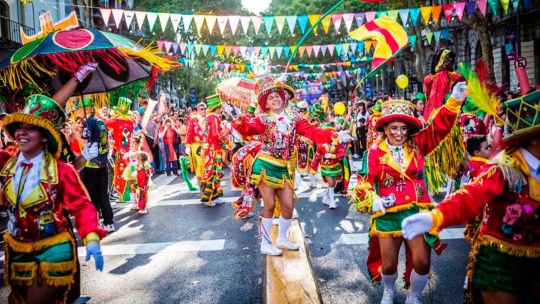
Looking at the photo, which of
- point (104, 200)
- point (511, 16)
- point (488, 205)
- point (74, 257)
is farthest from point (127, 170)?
point (511, 16)

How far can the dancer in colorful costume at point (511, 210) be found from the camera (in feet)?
8.71

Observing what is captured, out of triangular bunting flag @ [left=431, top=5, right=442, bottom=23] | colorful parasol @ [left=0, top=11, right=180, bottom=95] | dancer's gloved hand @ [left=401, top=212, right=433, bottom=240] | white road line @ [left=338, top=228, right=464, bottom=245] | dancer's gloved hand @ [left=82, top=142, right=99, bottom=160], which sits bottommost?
white road line @ [left=338, top=228, right=464, bottom=245]

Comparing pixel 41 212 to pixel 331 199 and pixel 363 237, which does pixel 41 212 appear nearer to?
pixel 363 237

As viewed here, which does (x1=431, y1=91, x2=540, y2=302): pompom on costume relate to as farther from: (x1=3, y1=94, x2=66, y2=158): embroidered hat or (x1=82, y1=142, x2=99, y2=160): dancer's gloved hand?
(x1=82, y1=142, x2=99, y2=160): dancer's gloved hand

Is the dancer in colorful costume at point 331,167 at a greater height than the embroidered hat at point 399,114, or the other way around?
the embroidered hat at point 399,114

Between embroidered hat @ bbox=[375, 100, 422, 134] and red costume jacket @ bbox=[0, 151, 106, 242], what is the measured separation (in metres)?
2.45

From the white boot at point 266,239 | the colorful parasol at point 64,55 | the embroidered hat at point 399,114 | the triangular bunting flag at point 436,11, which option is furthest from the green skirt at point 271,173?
the triangular bunting flag at point 436,11

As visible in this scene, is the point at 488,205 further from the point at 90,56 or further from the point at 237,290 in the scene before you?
the point at 90,56

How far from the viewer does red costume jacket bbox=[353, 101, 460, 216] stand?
387 centimetres

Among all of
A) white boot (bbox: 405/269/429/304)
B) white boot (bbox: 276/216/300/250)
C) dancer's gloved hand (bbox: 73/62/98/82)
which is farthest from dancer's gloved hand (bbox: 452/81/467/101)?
dancer's gloved hand (bbox: 73/62/98/82)

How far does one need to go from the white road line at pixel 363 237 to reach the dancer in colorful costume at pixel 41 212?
12.5ft

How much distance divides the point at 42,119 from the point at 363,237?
Answer: 4561mm

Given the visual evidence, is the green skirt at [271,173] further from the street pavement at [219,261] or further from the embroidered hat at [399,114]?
the embroidered hat at [399,114]

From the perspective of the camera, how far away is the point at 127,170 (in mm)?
9102
